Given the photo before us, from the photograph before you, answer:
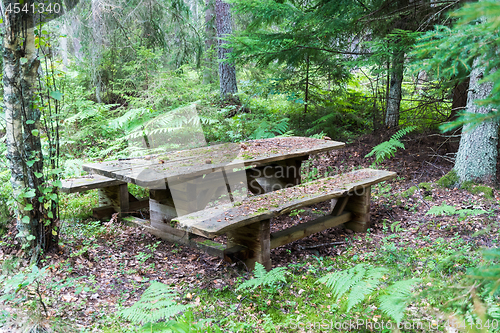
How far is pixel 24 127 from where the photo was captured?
302cm

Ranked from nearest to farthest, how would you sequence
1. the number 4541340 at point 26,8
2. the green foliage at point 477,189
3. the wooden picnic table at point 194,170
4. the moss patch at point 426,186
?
1. the number 4541340 at point 26,8
2. the wooden picnic table at point 194,170
3. the green foliage at point 477,189
4. the moss patch at point 426,186

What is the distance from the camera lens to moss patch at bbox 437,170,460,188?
5043 millimetres

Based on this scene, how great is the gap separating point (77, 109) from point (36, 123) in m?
→ 5.70

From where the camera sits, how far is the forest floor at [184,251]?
2.75 metres

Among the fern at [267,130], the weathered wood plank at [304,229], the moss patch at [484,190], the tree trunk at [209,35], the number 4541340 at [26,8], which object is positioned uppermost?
the tree trunk at [209,35]

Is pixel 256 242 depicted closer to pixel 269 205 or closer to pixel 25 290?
pixel 269 205

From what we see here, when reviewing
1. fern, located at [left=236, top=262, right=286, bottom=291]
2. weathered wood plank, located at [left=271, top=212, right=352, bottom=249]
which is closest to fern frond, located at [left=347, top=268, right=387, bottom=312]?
fern, located at [left=236, top=262, right=286, bottom=291]

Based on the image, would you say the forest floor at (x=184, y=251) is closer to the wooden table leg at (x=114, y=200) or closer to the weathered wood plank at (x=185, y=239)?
the weathered wood plank at (x=185, y=239)

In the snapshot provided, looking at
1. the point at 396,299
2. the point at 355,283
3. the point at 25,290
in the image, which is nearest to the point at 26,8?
the point at 25,290

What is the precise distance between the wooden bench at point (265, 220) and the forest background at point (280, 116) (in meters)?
0.31

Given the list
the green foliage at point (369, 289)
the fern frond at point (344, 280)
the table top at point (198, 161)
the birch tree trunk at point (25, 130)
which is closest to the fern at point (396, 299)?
the green foliage at point (369, 289)

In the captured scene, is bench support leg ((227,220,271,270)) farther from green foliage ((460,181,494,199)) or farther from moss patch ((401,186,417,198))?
green foliage ((460,181,494,199))

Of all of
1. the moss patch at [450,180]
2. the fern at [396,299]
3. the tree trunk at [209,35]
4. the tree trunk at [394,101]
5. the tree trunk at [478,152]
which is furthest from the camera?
the tree trunk at [209,35]

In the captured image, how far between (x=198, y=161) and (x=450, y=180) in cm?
379
